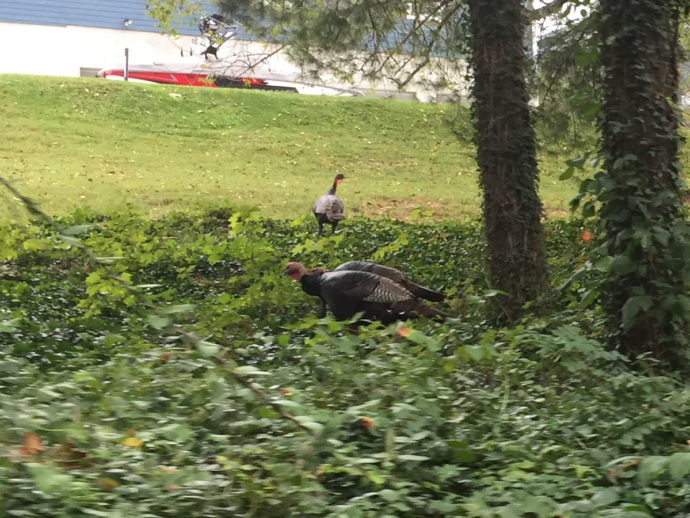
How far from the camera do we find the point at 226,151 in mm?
24250

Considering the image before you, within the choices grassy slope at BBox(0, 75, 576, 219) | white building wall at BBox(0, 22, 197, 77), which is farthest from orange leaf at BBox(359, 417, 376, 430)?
white building wall at BBox(0, 22, 197, 77)

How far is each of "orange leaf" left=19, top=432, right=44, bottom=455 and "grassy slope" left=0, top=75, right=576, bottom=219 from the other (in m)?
13.1

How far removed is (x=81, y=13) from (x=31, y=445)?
33.8m

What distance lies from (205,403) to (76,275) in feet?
20.6

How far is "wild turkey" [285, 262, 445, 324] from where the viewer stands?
21.1 ft

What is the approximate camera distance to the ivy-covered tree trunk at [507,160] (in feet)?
20.6

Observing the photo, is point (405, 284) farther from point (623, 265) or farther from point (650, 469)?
point (650, 469)

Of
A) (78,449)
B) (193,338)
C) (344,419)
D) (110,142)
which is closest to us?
(78,449)

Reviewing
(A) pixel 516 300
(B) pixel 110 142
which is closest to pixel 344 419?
(A) pixel 516 300

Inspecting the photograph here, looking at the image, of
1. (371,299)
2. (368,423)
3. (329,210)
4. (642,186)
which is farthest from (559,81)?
(368,423)

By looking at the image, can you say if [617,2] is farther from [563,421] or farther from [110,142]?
[110,142]

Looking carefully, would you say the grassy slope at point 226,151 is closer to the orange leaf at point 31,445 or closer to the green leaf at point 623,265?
the green leaf at point 623,265

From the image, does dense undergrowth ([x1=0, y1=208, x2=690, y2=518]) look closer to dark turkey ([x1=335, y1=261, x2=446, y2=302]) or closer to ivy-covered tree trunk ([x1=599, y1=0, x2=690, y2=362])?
ivy-covered tree trunk ([x1=599, y1=0, x2=690, y2=362])

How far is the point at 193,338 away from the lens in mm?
2891
